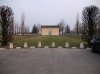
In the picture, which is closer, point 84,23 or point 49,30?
point 84,23

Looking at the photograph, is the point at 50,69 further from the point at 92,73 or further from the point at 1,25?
the point at 1,25

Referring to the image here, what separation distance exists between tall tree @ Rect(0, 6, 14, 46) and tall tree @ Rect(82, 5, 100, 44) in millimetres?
9898

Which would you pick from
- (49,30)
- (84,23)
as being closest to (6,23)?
(84,23)

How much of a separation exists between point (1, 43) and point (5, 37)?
109 cm

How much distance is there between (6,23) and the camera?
100 feet

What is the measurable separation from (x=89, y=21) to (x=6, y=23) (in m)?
11.0

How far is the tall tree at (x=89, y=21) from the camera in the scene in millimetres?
29547

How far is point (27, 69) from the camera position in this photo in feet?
37.3

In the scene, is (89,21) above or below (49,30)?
below

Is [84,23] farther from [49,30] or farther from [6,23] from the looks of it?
[49,30]

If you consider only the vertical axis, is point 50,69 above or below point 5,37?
below

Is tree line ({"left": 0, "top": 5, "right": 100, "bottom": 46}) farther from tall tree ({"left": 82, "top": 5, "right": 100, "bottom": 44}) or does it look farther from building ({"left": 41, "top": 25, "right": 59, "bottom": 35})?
building ({"left": 41, "top": 25, "right": 59, "bottom": 35})

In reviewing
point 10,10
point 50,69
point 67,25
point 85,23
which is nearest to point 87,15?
point 85,23

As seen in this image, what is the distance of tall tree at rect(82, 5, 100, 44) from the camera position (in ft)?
96.9
